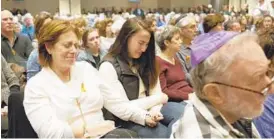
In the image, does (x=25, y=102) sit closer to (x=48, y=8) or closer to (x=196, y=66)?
(x=196, y=66)

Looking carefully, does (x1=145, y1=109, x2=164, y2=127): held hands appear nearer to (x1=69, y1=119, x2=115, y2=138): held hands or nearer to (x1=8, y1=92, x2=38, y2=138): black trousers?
(x1=69, y1=119, x2=115, y2=138): held hands

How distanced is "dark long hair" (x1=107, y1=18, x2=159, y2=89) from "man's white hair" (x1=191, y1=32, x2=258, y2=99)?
1495 mm

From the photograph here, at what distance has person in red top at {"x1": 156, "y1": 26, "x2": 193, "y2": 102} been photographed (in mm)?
3344

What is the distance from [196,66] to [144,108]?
4.78 ft

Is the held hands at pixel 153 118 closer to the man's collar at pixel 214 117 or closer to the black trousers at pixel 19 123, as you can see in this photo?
the black trousers at pixel 19 123

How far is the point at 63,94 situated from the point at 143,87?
0.83 metres

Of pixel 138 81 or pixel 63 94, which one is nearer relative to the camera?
pixel 63 94

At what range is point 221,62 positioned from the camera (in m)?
1.29

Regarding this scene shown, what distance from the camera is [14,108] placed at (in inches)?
83.7

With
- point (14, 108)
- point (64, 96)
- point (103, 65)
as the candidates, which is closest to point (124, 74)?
point (103, 65)

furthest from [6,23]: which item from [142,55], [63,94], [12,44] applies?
[63,94]

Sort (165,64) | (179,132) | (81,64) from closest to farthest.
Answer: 1. (179,132)
2. (81,64)
3. (165,64)

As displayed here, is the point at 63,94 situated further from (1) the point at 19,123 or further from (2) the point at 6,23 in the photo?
(2) the point at 6,23

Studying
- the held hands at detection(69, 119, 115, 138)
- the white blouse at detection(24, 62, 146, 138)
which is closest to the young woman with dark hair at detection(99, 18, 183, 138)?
the white blouse at detection(24, 62, 146, 138)
